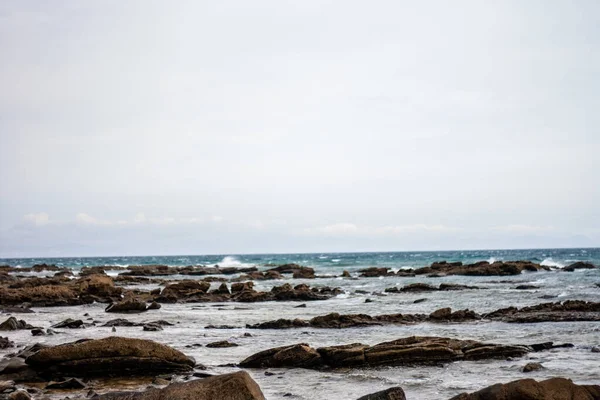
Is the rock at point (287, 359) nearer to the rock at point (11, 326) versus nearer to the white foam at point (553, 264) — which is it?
the rock at point (11, 326)

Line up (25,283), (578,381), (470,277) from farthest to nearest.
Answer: (470,277), (25,283), (578,381)

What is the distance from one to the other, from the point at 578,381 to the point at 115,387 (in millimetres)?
10224

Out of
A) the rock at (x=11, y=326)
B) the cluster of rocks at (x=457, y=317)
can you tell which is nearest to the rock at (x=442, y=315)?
the cluster of rocks at (x=457, y=317)

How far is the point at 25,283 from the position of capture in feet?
151

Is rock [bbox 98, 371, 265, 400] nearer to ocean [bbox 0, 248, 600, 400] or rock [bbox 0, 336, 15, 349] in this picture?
ocean [bbox 0, 248, 600, 400]

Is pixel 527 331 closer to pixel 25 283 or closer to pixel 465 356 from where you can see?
pixel 465 356

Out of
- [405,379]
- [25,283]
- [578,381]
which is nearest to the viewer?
[578,381]

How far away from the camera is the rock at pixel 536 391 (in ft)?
30.4

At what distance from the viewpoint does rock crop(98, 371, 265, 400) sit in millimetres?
9643

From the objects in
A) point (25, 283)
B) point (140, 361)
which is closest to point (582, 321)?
point (140, 361)

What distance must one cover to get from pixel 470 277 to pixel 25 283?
4093cm

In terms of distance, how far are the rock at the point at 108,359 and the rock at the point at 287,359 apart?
181 centimetres

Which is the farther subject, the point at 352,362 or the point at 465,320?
the point at 465,320

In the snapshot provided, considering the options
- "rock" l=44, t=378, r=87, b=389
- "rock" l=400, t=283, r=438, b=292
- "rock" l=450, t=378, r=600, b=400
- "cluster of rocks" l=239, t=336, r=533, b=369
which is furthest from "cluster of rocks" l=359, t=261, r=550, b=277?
"rock" l=450, t=378, r=600, b=400
